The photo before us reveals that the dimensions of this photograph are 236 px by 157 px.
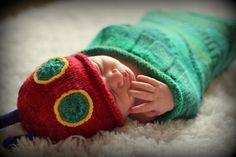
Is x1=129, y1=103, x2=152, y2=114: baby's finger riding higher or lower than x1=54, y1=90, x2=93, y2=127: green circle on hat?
lower

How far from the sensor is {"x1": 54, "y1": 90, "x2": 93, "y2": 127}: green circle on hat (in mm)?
814

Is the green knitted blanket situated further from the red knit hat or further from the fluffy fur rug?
the red knit hat

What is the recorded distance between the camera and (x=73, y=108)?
0.82 meters

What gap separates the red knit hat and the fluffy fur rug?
1.3 inches

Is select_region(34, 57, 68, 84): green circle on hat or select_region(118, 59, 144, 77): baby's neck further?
select_region(118, 59, 144, 77): baby's neck

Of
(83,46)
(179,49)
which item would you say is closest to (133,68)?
(179,49)

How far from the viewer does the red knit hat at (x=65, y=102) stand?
816 millimetres

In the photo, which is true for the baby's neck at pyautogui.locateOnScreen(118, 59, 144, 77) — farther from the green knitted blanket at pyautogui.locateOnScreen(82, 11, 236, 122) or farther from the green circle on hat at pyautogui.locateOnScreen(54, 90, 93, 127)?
the green circle on hat at pyautogui.locateOnScreen(54, 90, 93, 127)

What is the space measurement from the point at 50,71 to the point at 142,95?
25 centimetres

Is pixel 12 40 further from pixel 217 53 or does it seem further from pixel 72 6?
pixel 217 53

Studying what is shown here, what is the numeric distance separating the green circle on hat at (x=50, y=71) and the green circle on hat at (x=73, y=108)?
57 mm

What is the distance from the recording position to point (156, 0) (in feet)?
5.40

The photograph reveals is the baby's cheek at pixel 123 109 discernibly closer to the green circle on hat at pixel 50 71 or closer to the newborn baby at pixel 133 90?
the newborn baby at pixel 133 90

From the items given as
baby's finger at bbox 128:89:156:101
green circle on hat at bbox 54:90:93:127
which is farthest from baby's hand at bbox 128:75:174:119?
green circle on hat at bbox 54:90:93:127
